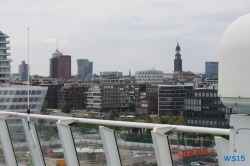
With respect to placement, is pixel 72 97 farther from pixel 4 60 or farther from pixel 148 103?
pixel 4 60

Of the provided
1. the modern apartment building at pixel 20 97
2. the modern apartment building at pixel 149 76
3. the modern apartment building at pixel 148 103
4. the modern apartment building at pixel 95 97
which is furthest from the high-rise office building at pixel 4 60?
the modern apartment building at pixel 149 76

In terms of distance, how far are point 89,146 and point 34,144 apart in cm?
73

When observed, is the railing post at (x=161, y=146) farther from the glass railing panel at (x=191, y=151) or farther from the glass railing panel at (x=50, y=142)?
the glass railing panel at (x=50, y=142)

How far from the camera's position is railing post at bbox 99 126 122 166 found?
9.26 feet

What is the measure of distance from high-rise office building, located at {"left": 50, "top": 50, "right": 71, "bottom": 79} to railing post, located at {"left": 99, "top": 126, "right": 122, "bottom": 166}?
560 feet

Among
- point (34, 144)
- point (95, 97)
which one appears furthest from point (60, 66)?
point (34, 144)

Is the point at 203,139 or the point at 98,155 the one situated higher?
the point at 203,139

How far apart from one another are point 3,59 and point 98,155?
74425mm

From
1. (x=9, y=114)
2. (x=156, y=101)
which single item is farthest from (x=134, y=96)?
(x=9, y=114)

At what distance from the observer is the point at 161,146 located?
247 cm

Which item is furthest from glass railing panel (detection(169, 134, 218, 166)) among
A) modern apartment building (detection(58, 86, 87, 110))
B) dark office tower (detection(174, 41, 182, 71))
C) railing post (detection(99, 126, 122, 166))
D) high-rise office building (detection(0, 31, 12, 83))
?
dark office tower (detection(174, 41, 182, 71))

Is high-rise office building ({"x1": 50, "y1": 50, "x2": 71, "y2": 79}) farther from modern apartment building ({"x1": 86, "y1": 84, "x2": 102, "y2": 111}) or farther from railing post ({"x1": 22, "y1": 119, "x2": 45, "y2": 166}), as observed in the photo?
railing post ({"x1": 22, "y1": 119, "x2": 45, "y2": 166})

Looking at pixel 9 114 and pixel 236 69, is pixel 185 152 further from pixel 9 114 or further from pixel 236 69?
pixel 9 114

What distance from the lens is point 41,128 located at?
12.0ft
